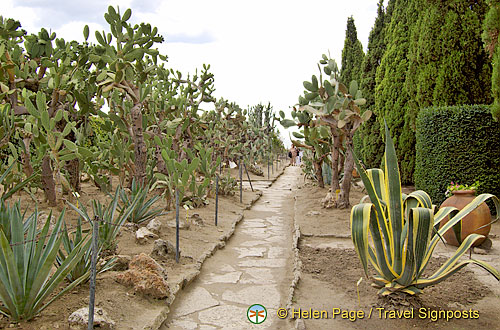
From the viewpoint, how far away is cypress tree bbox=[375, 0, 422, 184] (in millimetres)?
9438

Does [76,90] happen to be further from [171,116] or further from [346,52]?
[346,52]

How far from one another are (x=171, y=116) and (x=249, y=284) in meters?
4.63

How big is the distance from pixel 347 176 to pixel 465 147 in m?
1.84

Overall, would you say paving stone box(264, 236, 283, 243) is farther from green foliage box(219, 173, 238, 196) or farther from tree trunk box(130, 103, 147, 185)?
green foliage box(219, 173, 238, 196)

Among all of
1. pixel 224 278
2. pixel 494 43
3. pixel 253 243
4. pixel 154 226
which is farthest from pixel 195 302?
pixel 494 43

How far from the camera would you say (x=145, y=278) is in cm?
306

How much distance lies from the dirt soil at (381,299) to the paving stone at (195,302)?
675 mm

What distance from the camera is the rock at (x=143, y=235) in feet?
14.3

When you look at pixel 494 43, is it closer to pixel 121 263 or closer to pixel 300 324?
pixel 300 324

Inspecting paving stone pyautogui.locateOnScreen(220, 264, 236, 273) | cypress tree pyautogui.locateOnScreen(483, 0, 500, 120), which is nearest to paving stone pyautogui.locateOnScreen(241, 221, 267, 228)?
paving stone pyautogui.locateOnScreen(220, 264, 236, 273)

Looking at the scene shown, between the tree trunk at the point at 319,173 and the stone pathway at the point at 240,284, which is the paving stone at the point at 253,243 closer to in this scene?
the stone pathway at the point at 240,284

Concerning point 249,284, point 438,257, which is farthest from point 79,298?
point 438,257

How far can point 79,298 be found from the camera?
109 inches

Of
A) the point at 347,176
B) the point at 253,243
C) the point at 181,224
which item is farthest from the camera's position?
the point at 347,176
